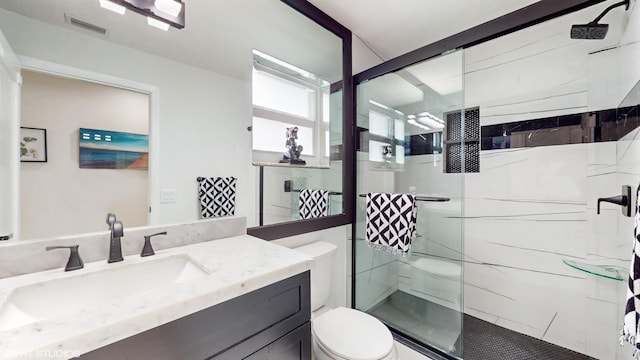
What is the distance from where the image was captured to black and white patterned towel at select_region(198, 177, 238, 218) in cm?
128

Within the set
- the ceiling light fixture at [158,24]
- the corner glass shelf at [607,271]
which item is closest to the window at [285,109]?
the ceiling light fixture at [158,24]

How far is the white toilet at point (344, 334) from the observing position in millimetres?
1169

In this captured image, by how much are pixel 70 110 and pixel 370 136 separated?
176 cm

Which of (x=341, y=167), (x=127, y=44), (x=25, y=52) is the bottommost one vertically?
(x=341, y=167)

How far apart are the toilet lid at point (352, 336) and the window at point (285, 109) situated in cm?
96

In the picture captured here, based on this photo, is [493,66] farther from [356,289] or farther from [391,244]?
[356,289]

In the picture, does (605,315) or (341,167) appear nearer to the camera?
(605,315)

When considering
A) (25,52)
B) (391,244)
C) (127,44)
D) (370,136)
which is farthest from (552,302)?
(25,52)

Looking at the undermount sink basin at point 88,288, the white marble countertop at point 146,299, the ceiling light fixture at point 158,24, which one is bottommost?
the undermount sink basin at point 88,288

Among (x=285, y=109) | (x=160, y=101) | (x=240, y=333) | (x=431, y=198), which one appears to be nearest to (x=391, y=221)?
(x=431, y=198)

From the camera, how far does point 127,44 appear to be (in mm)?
1061

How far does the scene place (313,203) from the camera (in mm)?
1851

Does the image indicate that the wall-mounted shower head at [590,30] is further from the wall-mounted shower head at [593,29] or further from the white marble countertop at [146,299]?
the white marble countertop at [146,299]

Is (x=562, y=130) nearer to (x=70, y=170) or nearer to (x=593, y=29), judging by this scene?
(x=593, y=29)
